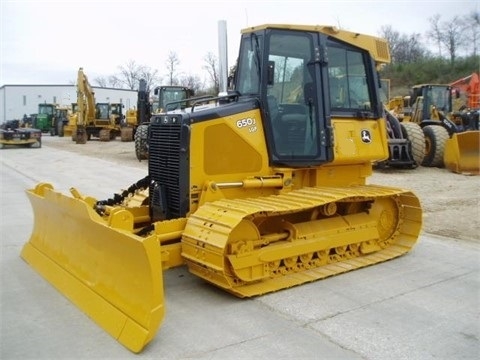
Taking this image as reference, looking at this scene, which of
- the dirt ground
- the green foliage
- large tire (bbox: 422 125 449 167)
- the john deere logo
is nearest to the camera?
the john deere logo

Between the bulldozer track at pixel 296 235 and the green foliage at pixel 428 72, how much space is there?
34.6 metres

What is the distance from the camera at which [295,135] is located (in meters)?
5.56

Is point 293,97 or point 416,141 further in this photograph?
point 416,141

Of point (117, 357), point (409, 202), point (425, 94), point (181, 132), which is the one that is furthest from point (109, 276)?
point (425, 94)

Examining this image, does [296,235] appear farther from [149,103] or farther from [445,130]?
[149,103]

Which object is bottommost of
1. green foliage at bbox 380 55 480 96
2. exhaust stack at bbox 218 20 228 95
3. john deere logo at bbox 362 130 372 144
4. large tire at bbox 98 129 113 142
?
john deere logo at bbox 362 130 372 144

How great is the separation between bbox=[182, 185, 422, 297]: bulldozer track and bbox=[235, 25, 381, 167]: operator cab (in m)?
0.52

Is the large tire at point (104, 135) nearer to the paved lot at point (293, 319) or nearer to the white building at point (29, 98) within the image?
the paved lot at point (293, 319)

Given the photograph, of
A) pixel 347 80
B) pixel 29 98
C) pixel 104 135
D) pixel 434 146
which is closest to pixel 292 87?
pixel 347 80

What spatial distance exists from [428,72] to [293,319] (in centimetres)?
4060

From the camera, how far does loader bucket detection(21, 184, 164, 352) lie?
3.74 meters

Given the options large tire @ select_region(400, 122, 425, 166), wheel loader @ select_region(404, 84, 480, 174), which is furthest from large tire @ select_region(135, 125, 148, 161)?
wheel loader @ select_region(404, 84, 480, 174)

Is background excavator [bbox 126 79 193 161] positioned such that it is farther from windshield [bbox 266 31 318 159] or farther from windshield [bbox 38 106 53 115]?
windshield [bbox 38 106 53 115]

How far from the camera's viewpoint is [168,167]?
17.2ft
